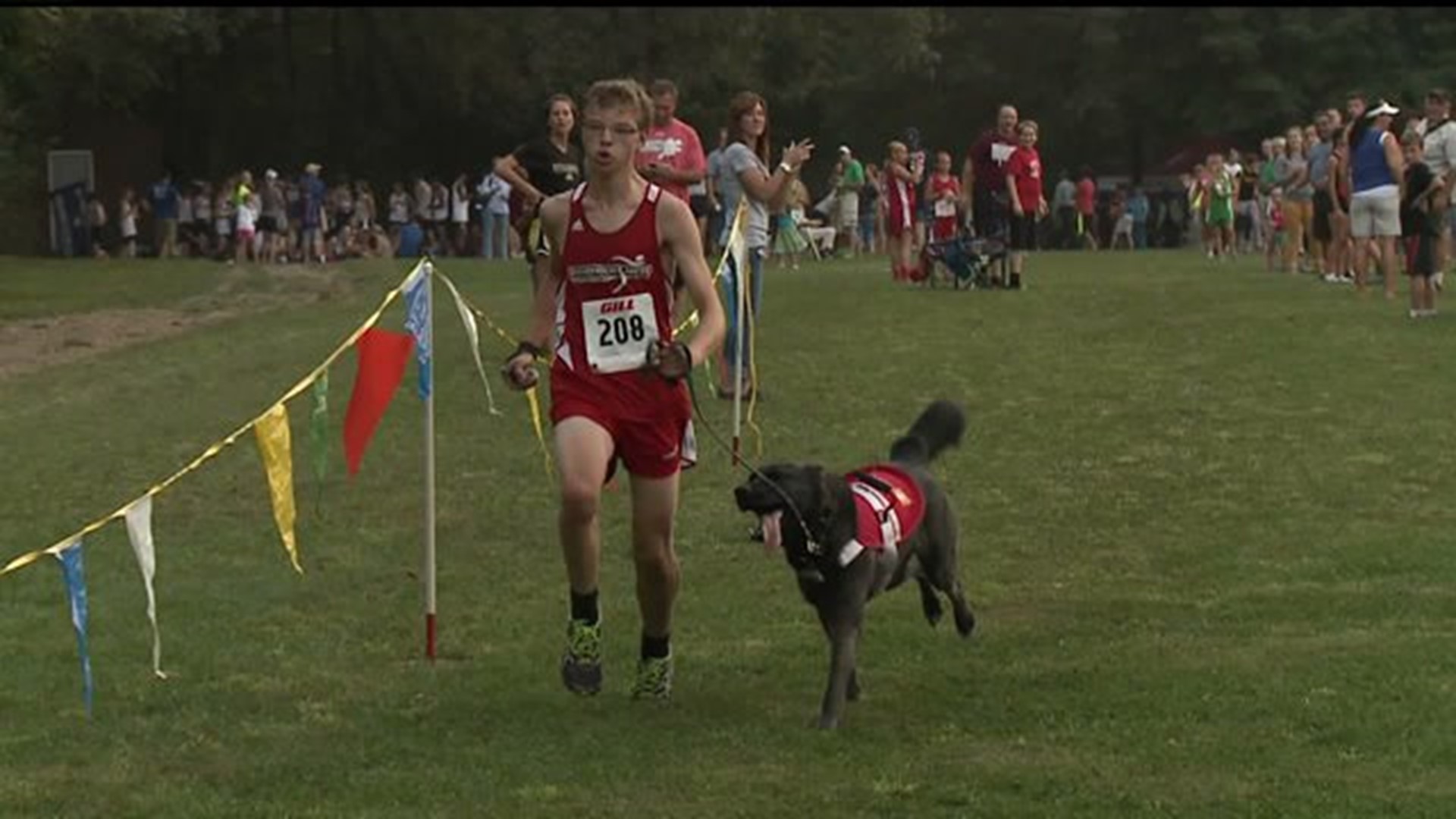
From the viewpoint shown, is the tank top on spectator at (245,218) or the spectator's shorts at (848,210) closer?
the spectator's shorts at (848,210)

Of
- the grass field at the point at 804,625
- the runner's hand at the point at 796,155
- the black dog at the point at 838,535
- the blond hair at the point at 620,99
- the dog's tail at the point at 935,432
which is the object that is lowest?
the grass field at the point at 804,625

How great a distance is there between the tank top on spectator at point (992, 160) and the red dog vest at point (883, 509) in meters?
17.0

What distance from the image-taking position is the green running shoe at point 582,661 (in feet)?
23.4

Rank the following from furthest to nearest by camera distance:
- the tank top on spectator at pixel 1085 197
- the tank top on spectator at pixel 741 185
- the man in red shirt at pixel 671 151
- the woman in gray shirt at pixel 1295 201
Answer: the tank top on spectator at pixel 1085 197
the woman in gray shirt at pixel 1295 201
the tank top on spectator at pixel 741 185
the man in red shirt at pixel 671 151

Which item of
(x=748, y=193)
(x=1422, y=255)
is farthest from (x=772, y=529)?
(x=1422, y=255)

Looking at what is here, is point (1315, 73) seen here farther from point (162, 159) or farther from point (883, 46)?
point (162, 159)

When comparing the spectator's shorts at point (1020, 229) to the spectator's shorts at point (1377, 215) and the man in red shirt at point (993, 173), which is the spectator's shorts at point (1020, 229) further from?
the spectator's shorts at point (1377, 215)

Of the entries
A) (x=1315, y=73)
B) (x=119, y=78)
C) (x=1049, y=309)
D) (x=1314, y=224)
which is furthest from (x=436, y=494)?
(x=1315, y=73)

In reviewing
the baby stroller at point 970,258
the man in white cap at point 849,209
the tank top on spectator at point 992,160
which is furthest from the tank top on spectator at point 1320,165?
the man in white cap at point 849,209

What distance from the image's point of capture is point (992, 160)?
2439cm

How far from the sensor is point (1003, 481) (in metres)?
11.4

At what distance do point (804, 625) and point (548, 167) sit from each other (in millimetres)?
6745

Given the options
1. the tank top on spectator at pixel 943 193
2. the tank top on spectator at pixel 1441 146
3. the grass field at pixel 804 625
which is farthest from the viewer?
the tank top on spectator at pixel 943 193

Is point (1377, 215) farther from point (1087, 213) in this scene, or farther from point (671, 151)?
point (1087, 213)
